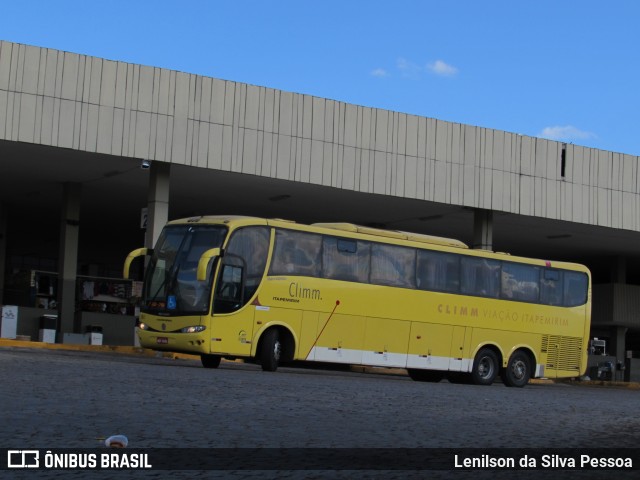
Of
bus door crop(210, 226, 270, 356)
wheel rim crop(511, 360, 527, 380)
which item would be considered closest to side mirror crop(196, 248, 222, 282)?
bus door crop(210, 226, 270, 356)

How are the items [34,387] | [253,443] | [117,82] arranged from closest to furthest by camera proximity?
[253,443] → [34,387] → [117,82]

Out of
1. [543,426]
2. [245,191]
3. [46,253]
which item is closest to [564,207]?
[245,191]

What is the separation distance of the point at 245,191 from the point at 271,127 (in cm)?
463

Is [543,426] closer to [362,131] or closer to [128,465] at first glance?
[128,465]

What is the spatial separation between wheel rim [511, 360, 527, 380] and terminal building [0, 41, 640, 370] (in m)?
9.38

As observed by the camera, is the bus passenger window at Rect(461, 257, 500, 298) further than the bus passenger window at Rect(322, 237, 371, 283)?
Yes

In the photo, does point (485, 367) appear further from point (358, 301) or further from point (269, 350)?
point (269, 350)

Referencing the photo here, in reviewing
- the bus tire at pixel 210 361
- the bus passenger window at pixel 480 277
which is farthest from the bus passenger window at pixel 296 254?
the bus passenger window at pixel 480 277

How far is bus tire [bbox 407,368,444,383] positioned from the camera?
27717 mm

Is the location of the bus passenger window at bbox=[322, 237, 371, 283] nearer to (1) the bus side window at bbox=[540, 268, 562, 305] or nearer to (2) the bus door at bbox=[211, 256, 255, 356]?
(2) the bus door at bbox=[211, 256, 255, 356]

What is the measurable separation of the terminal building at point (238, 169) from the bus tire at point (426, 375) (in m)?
8.41

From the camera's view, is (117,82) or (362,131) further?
(362,131)

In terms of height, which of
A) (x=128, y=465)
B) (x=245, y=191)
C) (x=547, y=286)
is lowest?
(x=128, y=465)

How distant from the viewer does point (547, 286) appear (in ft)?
94.2
